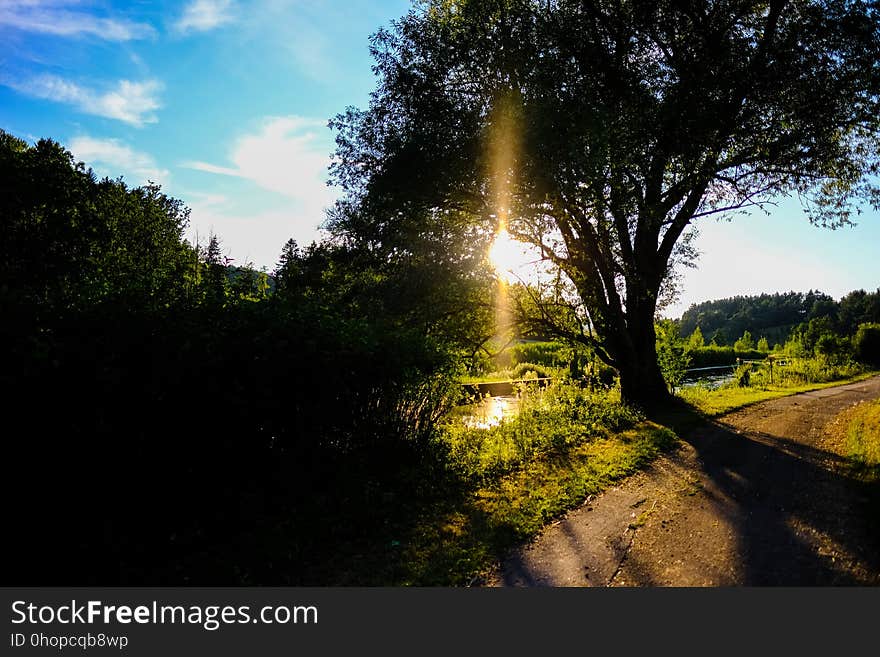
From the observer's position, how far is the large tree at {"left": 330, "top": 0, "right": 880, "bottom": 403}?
33.6 feet

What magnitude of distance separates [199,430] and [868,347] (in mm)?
47490

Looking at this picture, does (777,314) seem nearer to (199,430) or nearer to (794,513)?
(794,513)

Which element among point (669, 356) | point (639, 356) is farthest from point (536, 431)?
point (669, 356)

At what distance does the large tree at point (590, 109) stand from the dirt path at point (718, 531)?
6331 mm

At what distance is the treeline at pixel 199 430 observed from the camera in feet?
13.1

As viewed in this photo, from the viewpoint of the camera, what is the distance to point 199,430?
4766mm

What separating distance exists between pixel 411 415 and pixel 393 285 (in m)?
4.15

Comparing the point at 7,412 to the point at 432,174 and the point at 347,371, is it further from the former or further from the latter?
the point at 432,174

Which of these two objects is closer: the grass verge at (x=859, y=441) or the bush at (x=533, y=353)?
the grass verge at (x=859, y=441)

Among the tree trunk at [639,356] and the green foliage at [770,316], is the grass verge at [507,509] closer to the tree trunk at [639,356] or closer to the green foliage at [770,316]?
the tree trunk at [639,356]

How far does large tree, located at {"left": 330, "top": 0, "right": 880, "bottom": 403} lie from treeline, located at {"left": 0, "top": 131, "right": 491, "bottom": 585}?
16.5ft

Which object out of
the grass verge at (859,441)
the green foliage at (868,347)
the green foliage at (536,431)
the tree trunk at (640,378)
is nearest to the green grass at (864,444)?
the grass verge at (859,441)

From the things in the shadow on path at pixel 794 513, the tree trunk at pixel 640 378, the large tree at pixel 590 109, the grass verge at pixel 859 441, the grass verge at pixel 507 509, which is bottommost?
the grass verge at pixel 507 509

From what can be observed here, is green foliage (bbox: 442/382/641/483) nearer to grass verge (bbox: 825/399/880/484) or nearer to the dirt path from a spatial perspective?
the dirt path
